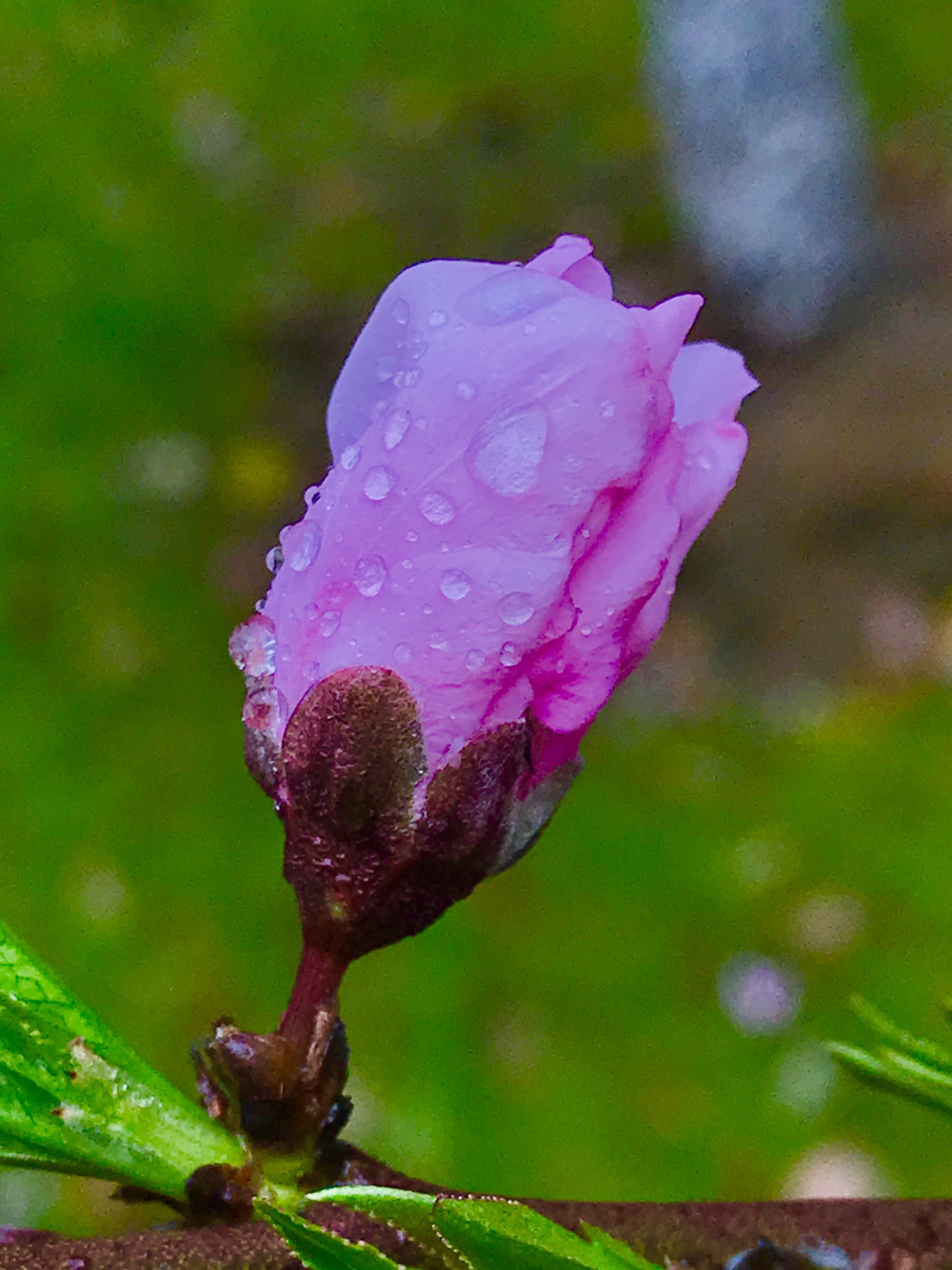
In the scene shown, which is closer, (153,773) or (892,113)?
(153,773)

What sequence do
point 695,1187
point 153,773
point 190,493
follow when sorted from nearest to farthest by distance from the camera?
point 695,1187 → point 153,773 → point 190,493

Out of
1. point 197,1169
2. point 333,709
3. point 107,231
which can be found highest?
point 107,231

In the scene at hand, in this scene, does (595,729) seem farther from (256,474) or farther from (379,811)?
(379,811)

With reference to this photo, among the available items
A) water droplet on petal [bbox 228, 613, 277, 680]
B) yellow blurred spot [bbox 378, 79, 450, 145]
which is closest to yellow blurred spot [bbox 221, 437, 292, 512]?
yellow blurred spot [bbox 378, 79, 450, 145]

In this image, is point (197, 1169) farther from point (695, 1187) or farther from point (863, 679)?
point (863, 679)

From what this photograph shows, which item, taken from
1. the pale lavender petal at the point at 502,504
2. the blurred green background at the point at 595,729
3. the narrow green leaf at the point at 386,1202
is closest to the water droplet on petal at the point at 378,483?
the pale lavender petal at the point at 502,504

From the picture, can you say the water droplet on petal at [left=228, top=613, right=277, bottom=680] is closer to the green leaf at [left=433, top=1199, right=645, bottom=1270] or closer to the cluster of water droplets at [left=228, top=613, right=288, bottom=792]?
the cluster of water droplets at [left=228, top=613, right=288, bottom=792]

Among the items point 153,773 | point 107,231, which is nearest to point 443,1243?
point 153,773

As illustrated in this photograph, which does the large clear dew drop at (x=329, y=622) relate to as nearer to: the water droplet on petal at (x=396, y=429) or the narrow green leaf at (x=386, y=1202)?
the water droplet on petal at (x=396, y=429)
